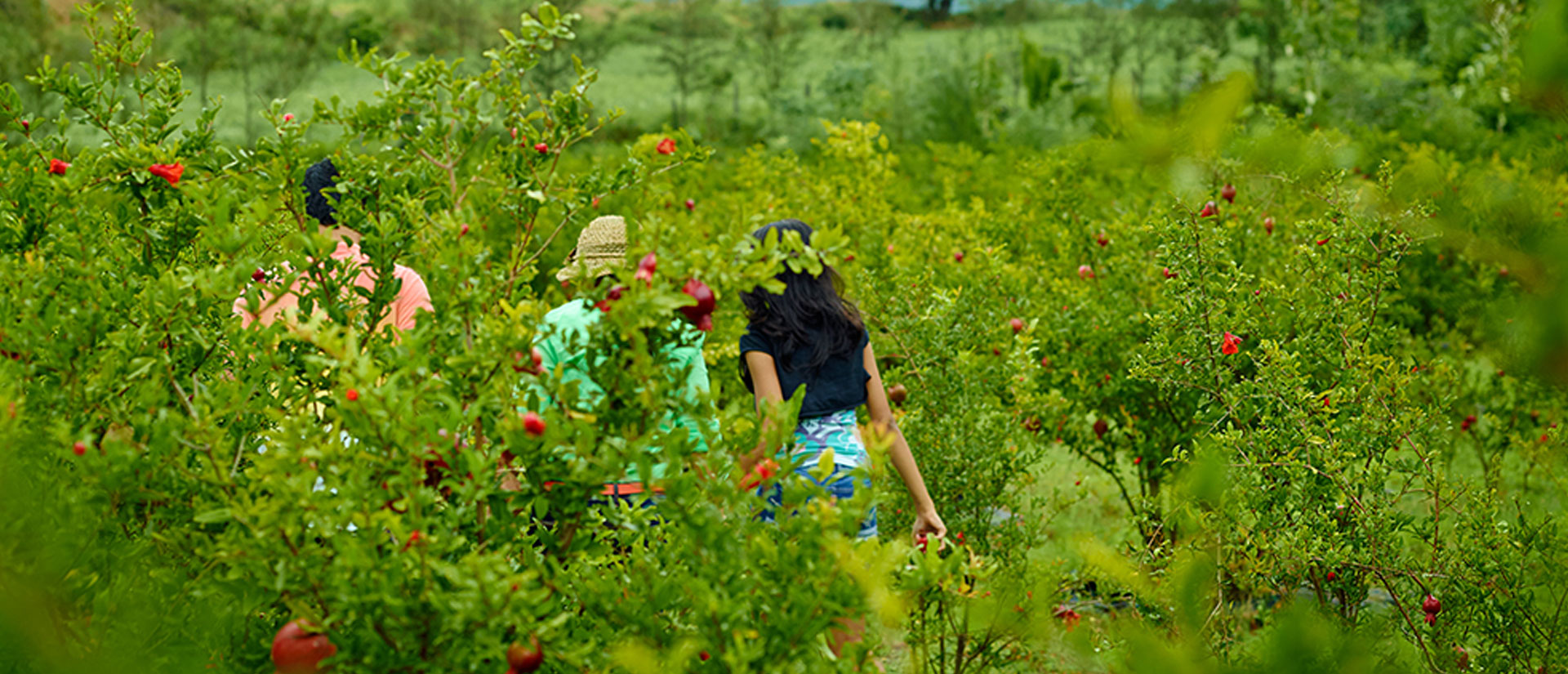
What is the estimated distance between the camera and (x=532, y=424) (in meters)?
1.56

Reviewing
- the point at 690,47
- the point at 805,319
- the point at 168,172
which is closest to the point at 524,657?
the point at 168,172

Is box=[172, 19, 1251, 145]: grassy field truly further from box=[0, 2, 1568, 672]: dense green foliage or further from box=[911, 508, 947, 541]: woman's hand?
box=[911, 508, 947, 541]: woman's hand

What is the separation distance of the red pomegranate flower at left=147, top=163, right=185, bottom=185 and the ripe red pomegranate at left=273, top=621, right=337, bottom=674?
872 millimetres

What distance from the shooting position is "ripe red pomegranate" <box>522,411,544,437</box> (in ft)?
5.12

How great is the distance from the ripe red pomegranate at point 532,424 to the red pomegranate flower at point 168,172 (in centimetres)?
87

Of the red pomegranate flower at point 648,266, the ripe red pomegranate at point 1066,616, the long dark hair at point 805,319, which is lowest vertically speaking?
the ripe red pomegranate at point 1066,616

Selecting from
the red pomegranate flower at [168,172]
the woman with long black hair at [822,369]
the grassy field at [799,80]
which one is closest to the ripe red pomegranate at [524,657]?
the red pomegranate flower at [168,172]

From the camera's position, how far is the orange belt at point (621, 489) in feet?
5.48

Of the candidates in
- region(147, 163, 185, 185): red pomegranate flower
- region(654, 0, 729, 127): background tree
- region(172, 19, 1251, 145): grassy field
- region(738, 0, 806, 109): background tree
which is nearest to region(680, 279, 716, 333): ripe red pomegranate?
region(147, 163, 185, 185): red pomegranate flower

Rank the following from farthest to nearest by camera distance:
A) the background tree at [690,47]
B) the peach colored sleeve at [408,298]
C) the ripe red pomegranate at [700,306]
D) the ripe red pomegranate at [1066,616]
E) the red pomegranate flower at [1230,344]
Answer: the background tree at [690,47]
the ripe red pomegranate at [1066,616]
the red pomegranate flower at [1230,344]
the peach colored sleeve at [408,298]
the ripe red pomegranate at [700,306]

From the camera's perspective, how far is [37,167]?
213 cm

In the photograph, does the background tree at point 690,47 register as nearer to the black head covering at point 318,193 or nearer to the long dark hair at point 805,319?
the black head covering at point 318,193

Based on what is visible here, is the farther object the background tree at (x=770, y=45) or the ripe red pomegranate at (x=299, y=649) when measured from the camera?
the background tree at (x=770, y=45)

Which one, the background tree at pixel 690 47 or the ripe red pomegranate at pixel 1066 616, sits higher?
the ripe red pomegranate at pixel 1066 616
